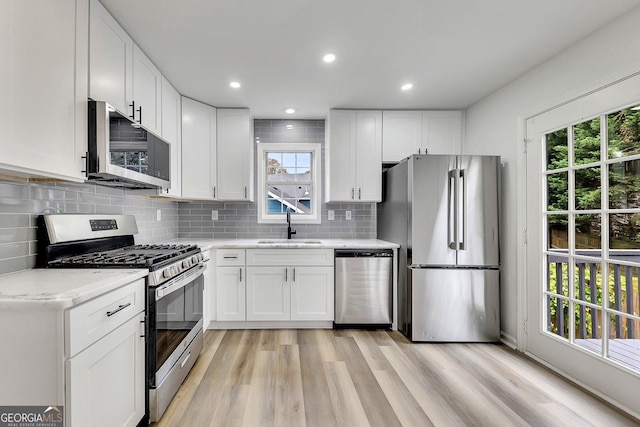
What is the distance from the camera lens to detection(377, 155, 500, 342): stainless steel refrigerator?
9.36 feet

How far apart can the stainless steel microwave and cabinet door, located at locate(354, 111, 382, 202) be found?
209 centimetres

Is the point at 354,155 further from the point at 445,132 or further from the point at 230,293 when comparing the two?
the point at 230,293

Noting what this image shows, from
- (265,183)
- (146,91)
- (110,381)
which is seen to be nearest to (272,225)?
(265,183)

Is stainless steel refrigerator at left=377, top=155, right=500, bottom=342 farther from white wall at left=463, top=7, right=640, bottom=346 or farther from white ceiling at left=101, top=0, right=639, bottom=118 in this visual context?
white ceiling at left=101, top=0, right=639, bottom=118

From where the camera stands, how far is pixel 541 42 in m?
2.17

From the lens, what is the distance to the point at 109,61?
6.14ft

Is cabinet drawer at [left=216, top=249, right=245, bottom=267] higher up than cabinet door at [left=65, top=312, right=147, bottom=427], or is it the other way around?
cabinet drawer at [left=216, top=249, right=245, bottom=267]

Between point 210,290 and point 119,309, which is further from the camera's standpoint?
point 210,290

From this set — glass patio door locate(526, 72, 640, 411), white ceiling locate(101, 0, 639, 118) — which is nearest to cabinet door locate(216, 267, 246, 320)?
white ceiling locate(101, 0, 639, 118)

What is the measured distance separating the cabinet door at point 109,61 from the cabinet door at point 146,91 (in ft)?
0.27

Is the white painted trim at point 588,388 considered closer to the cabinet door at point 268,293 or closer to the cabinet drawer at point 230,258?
the cabinet door at point 268,293

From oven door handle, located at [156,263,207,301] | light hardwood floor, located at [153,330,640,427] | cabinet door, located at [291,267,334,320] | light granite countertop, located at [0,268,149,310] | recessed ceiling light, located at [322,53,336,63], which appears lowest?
light hardwood floor, located at [153,330,640,427]

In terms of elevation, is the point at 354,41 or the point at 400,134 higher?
the point at 354,41

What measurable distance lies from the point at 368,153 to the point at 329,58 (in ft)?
4.40
